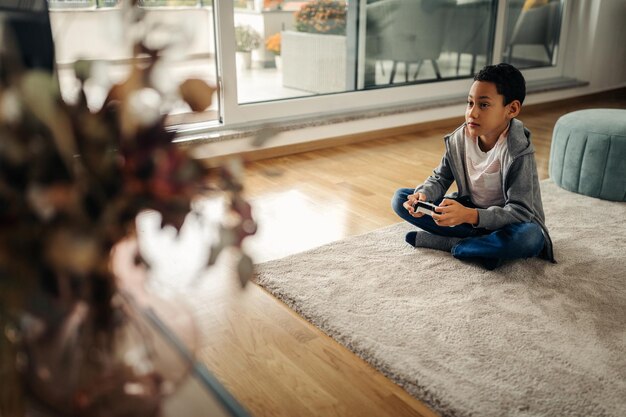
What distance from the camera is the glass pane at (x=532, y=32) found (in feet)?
14.7

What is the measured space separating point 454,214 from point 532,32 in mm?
3396

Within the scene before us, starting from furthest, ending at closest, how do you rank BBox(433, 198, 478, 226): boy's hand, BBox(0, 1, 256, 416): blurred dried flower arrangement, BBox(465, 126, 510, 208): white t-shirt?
1. BBox(465, 126, 510, 208): white t-shirt
2. BBox(433, 198, 478, 226): boy's hand
3. BBox(0, 1, 256, 416): blurred dried flower arrangement

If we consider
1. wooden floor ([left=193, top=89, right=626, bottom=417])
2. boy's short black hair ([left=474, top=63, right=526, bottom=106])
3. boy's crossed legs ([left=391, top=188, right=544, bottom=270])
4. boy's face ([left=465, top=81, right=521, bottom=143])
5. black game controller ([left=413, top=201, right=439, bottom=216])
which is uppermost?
boy's short black hair ([left=474, top=63, right=526, bottom=106])

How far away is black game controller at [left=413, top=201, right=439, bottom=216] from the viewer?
1.88 metres

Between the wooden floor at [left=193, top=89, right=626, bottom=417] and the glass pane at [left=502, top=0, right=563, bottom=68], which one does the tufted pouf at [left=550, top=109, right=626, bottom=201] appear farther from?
the glass pane at [left=502, top=0, right=563, bottom=68]

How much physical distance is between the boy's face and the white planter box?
1.61 meters

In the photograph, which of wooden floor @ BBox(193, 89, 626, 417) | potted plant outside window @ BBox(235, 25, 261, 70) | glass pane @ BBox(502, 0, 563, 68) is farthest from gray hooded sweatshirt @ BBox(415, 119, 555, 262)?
glass pane @ BBox(502, 0, 563, 68)

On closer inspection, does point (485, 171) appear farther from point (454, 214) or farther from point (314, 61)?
point (314, 61)

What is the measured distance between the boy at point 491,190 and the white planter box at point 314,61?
1.52 m

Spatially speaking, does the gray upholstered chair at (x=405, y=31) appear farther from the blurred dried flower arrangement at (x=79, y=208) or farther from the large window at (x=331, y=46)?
the blurred dried flower arrangement at (x=79, y=208)

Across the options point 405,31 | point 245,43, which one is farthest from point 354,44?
point 245,43

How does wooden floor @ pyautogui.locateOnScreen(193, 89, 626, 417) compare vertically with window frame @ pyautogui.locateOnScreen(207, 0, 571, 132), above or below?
below

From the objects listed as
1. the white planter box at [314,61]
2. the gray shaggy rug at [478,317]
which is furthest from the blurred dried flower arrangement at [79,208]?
the white planter box at [314,61]

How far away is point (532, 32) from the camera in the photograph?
4.61 meters
